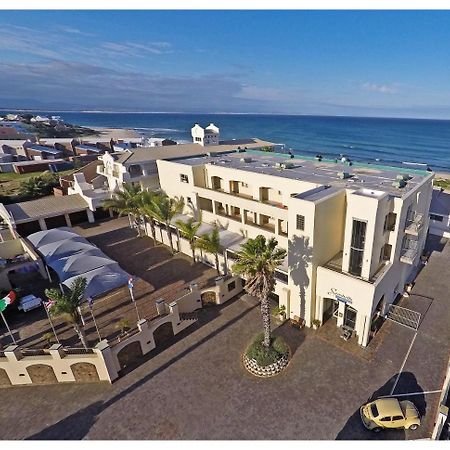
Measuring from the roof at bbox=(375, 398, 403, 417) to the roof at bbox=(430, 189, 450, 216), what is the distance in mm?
33126

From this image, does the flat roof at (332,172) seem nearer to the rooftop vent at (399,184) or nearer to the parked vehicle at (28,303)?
the rooftop vent at (399,184)

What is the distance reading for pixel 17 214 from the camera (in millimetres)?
42531

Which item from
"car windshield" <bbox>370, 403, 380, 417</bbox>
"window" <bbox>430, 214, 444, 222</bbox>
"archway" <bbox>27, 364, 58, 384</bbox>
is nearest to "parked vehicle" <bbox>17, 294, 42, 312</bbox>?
"archway" <bbox>27, 364, 58, 384</bbox>

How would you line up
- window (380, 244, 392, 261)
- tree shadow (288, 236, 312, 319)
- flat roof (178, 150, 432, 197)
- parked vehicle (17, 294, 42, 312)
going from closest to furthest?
tree shadow (288, 236, 312, 319)
window (380, 244, 392, 261)
flat roof (178, 150, 432, 197)
parked vehicle (17, 294, 42, 312)

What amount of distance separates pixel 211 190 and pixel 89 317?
19.7 m

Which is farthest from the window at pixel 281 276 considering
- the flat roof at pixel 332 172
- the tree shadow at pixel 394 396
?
the tree shadow at pixel 394 396

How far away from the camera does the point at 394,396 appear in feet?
61.8

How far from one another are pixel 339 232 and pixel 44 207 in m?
44.7

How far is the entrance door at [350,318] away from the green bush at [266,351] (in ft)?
18.5

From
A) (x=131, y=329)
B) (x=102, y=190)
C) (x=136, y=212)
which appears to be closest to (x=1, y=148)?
(x=102, y=190)

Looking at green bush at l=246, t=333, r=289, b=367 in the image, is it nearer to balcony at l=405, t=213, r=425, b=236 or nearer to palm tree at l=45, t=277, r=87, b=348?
palm tree at l=45, t=277, r=87, b=348

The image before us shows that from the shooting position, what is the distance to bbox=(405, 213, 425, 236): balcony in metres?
23.8

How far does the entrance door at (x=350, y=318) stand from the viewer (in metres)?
23.3

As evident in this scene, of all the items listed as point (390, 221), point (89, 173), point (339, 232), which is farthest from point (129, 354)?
point (89, 173)
